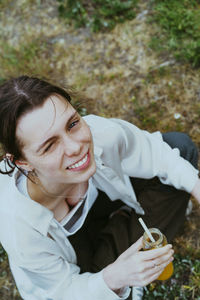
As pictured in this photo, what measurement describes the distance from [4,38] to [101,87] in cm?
169

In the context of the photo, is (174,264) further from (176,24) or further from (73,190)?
(176,24)

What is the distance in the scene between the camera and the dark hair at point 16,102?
175cm

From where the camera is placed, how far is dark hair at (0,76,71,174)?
1750mm

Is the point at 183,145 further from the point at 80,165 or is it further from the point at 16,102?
the point at 16,102

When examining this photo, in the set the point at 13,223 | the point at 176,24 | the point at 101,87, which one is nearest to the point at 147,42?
the point at 176,24

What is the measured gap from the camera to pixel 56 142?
5.98ft

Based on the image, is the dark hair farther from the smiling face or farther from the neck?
the neck

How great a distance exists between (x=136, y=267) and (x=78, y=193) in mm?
793

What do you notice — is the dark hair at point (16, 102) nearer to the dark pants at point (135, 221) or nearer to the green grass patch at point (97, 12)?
the dark pants at point (135, 221)

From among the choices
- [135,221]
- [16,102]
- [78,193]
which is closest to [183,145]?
[135,221]

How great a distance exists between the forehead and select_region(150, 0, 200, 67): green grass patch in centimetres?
229

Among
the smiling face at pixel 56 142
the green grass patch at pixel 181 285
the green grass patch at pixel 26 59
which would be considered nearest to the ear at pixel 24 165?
the smiling face at pixel 56 142

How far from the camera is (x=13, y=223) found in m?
2.00

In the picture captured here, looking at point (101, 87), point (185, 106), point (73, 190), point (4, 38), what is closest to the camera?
point (73, 190)
